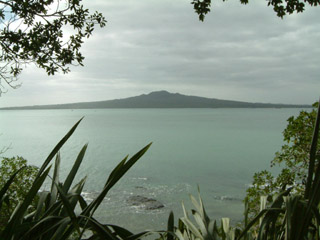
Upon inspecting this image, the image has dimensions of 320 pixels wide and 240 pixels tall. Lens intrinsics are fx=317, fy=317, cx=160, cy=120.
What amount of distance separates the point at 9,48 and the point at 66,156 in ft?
94.6

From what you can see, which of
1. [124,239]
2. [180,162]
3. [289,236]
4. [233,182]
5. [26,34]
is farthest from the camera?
[180,162]

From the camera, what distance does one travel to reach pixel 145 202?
1524cm

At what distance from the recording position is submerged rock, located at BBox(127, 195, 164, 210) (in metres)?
14.5

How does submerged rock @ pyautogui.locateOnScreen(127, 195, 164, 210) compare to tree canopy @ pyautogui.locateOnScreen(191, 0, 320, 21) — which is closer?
tree canopy @ pyautogui.locateOnScreen(191, 0, 320, 21)

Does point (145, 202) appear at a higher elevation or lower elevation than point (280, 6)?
lower

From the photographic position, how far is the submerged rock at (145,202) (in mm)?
14475

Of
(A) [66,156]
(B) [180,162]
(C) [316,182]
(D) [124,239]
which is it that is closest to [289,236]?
(C) [316,182]

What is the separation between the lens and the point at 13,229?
917 millimetres

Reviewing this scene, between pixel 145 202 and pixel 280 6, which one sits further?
pixel 145 202

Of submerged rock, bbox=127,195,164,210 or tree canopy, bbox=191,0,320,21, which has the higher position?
tree canopy, bbox=191,0,320,21

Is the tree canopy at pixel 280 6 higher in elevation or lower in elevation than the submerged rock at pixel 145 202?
higher

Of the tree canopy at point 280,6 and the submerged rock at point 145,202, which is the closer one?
the tree canopy at point 280,6

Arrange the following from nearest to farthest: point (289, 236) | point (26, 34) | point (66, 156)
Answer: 1. point (289, 236)
2. point (26, 34)
3. point (66, 156)

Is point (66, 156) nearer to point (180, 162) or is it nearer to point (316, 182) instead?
point (180, 162)
